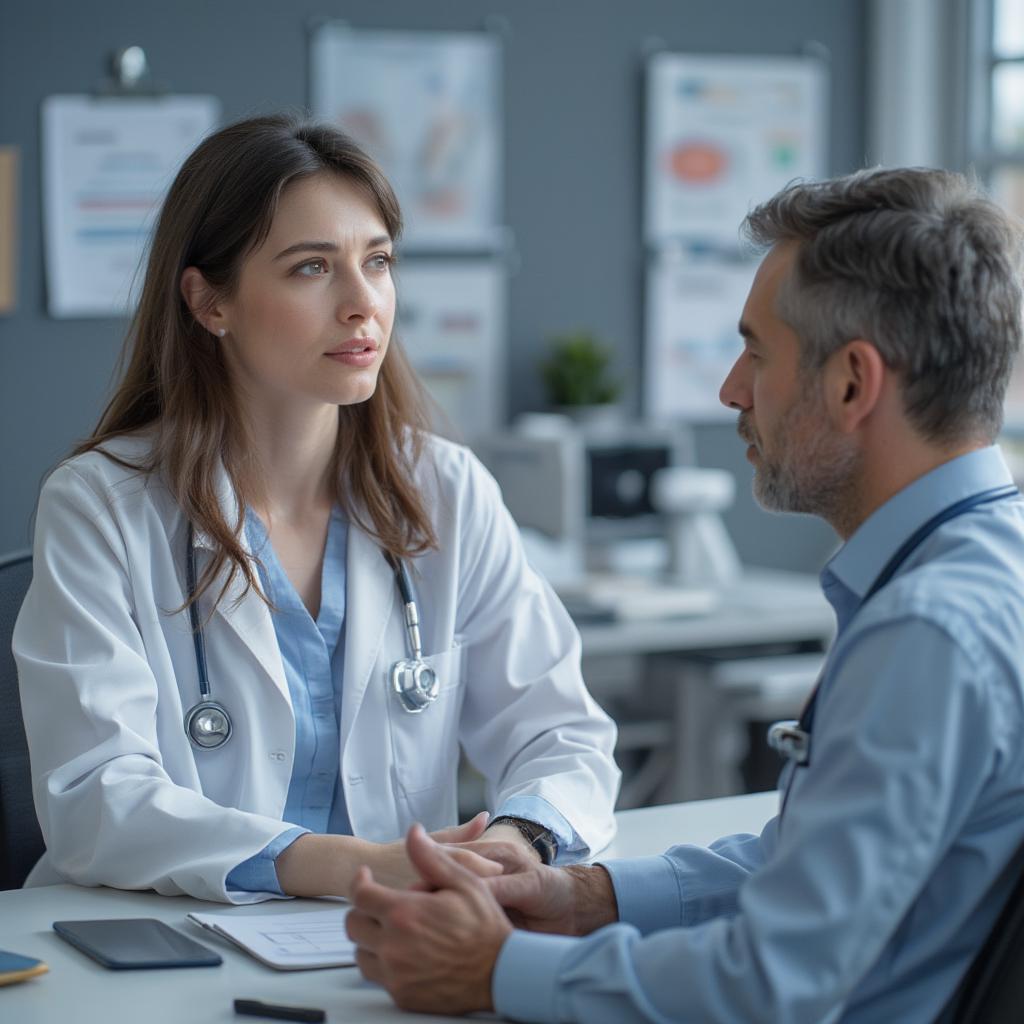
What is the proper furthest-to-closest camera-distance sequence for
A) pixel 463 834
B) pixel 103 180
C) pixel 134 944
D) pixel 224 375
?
pixel 103 180 → pixel 224 375 → pixel 463 834 → pixel 134 944

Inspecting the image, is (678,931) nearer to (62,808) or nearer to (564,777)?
(564,777)

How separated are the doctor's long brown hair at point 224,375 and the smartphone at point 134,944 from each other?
18.2 inches

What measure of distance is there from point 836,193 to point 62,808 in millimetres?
954

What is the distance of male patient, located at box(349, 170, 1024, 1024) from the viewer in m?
1.00

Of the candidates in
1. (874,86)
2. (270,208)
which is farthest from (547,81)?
(270,208)

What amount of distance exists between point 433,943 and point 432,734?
70cm

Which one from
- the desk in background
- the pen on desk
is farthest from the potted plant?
the pen on desk

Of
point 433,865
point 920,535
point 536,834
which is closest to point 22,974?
point 433,865

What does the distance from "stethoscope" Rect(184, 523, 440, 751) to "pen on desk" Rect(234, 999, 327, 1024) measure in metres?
0.58

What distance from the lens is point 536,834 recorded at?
160cm

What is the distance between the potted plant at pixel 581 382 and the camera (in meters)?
4.08

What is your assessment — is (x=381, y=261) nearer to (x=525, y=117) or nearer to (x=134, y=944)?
(x=134, y=944)

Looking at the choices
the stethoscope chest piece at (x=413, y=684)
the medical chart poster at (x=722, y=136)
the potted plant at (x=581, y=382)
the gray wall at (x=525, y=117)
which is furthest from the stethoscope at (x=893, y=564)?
the medical chart poster at (x=722, y=136)

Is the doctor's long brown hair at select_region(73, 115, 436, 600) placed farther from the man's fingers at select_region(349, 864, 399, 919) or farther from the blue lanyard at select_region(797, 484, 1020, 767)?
the blue lanyard at select_region(797, 484, 1020, 767)
